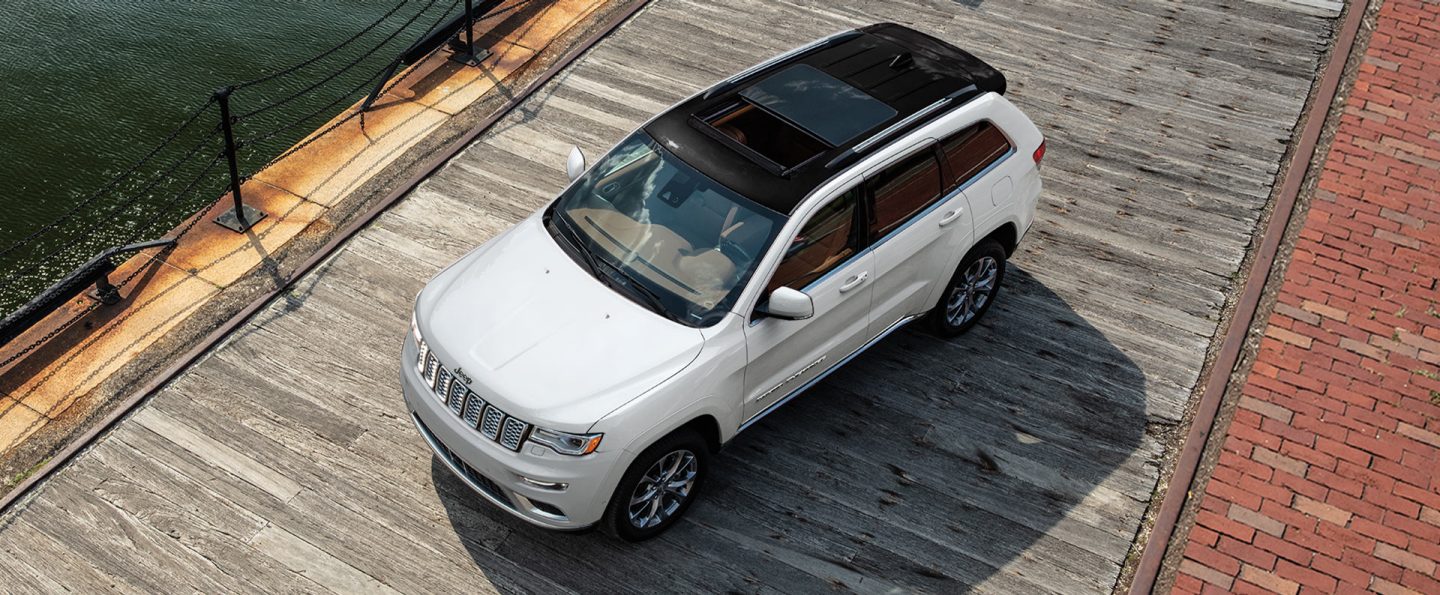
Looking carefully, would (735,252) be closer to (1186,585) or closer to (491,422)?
→ (491,422)

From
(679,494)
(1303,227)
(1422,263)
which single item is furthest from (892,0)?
(679,494)

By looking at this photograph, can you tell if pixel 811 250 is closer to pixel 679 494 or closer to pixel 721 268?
pixel 721 268

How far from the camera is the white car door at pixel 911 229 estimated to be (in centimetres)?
758

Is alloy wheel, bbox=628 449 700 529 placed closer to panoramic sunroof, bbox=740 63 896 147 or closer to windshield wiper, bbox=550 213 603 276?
windshield wiper, bbox=550 213 603 276

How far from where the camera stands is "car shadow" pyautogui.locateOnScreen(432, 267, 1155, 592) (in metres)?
7.20

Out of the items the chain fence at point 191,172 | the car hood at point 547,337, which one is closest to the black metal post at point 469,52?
the chain fence at point 191,172

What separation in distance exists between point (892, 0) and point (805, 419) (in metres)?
6.15

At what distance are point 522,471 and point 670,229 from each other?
1.65 meters

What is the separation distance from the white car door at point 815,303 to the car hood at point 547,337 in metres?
0.51

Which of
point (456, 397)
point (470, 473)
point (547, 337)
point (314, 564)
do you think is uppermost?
point (547, 337)

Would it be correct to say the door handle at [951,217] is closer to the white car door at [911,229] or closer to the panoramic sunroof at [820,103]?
the white car door at [911,229]

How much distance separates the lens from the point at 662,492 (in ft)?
23.3

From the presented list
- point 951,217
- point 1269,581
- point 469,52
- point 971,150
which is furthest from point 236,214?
point 1269,581

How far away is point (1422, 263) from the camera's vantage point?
31.6 feet
